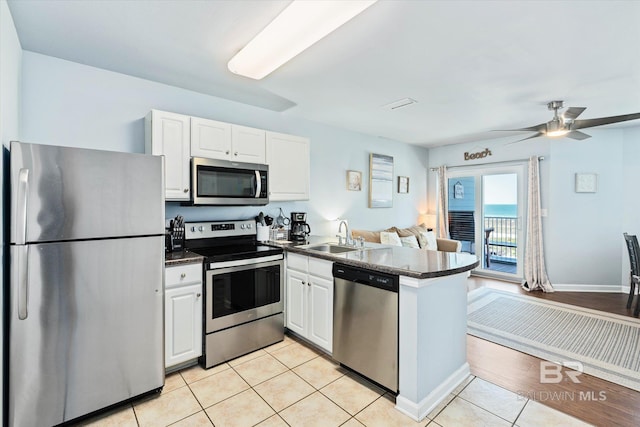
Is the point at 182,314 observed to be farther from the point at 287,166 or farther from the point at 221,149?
the point at 287,166

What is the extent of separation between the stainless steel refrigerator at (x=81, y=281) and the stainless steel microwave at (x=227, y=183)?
0.62 metres

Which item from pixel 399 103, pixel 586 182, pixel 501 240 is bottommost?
pixel 501 240

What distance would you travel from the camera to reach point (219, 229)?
306 cm

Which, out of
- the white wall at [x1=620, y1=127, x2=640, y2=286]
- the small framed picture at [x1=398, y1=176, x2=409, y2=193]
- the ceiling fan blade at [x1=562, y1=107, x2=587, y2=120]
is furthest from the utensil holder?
the white wall at [x1=620, y1=127, x2=640, y2=286]

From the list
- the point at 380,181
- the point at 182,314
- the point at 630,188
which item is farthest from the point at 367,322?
the point at 630,188

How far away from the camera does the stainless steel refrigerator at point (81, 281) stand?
164 centimetres

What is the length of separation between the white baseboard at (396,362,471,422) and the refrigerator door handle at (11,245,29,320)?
87.7 inches

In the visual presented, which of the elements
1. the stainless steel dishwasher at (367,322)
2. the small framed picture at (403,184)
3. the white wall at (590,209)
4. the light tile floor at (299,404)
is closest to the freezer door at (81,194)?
the light tile floor at (299,404)

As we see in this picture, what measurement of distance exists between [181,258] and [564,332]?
375 cm

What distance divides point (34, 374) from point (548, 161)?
20.2ft

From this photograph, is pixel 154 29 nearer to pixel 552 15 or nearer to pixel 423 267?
pixel 423 267

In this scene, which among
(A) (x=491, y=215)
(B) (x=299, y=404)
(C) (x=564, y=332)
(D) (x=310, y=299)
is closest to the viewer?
(B) (x=299, y=404)

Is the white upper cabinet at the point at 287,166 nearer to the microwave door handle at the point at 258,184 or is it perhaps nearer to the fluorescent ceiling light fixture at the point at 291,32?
the microwave door handle at the point at 258,184

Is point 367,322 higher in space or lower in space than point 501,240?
lower
